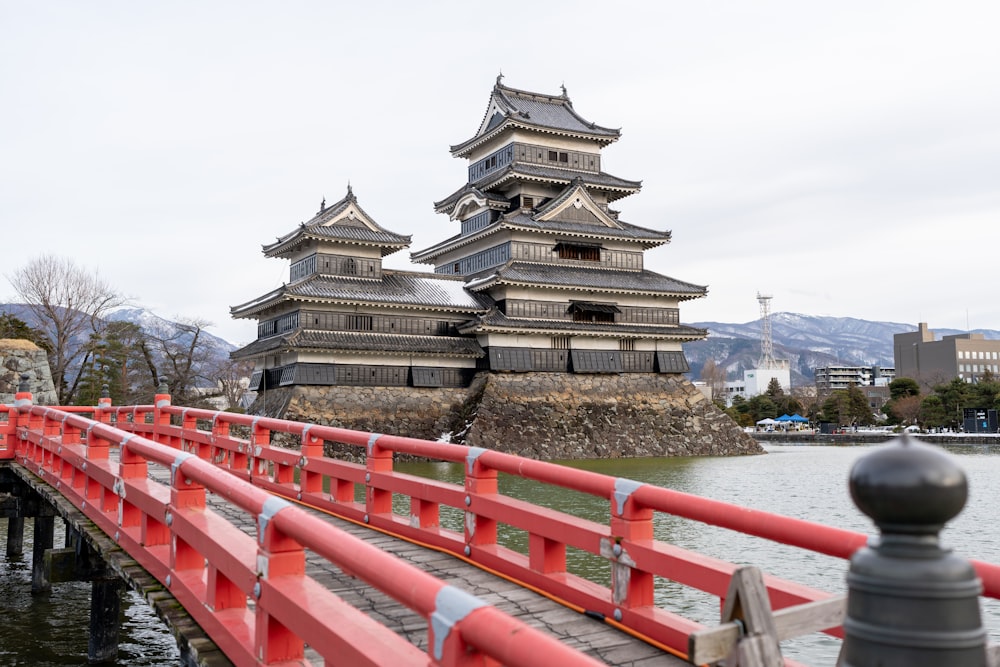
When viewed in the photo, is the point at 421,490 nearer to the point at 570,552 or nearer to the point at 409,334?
the point at 570,552

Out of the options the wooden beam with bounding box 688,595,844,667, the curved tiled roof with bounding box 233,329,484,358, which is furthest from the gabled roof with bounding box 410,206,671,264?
the wooden beam with bounding box 688,595,844,667

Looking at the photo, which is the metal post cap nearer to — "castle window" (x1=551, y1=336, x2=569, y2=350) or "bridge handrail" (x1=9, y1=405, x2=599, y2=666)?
"bridge handrail" (x1=9, y1=405, x2=599, y2=666)

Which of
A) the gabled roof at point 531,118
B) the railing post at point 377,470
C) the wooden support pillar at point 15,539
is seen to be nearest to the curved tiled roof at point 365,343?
the gabled roof at point 531,118

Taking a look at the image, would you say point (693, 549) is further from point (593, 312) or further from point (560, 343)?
point (593, 312)

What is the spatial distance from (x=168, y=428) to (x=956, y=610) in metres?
16.7

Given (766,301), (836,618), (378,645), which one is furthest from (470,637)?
(766,301)

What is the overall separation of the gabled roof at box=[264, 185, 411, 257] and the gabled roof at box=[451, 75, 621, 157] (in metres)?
10.2

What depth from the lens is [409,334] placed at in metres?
38.9

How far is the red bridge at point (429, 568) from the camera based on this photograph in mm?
2730

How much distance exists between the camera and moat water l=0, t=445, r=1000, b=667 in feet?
32.3

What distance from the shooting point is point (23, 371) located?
29953 millimetres

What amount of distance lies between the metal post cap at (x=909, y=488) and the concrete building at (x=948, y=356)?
409ft

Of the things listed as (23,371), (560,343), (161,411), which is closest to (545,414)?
(560,343)

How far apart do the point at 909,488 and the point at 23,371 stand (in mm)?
33854
